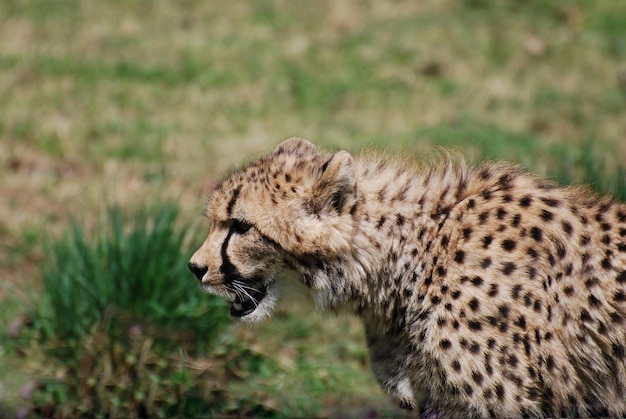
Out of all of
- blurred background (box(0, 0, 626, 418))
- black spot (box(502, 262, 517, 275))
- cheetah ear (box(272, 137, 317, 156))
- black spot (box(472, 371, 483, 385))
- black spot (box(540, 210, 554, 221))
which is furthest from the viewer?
blurred background (box(0, 0, 626, 418))

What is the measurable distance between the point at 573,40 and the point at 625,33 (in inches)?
24.7

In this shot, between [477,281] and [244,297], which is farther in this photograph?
[244,297]

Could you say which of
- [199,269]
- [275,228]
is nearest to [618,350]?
[275,228]

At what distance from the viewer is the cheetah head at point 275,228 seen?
338 cm

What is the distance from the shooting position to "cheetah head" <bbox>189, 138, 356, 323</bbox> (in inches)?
133

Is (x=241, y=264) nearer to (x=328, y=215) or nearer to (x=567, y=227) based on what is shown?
(x=328, y=215)

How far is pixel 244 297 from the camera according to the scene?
3.60 m

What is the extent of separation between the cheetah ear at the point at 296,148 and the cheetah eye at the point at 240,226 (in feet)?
1.22

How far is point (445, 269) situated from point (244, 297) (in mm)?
792

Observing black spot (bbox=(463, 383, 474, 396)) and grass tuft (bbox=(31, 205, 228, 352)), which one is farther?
grass tuft (bbox=(31, 205, 228, 352))

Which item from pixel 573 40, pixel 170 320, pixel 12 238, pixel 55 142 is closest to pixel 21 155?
pixel 55 142

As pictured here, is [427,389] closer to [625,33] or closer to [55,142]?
[55,142]

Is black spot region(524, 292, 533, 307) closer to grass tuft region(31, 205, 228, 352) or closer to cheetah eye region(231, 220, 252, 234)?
cheetah eye region(231, 220, 252, 234)

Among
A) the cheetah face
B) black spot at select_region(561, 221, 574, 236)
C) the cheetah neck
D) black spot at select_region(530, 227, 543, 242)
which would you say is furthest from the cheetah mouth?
black spot at select_region(561, 221, 574, 236)
